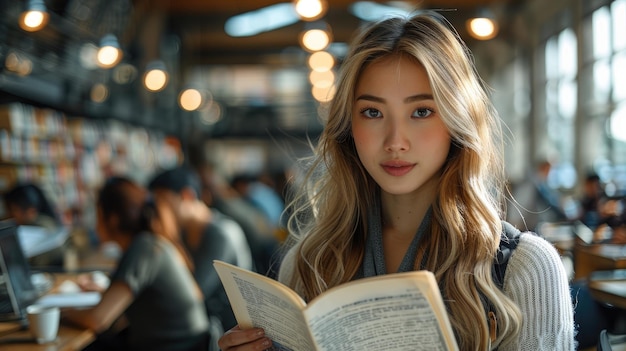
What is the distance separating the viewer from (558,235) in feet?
18.9

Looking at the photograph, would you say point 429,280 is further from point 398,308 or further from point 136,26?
point 136,26

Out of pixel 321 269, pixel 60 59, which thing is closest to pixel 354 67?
pixel 321 269

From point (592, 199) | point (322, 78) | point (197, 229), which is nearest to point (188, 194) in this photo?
point (197, 229)

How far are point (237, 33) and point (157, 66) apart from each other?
10454 millimetres

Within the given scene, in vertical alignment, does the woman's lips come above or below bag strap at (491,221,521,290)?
above

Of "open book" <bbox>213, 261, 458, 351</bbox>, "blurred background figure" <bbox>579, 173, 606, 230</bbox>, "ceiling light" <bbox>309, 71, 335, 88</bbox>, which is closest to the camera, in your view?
"open book" <bbox>213, 261, 458, 351</bbox>

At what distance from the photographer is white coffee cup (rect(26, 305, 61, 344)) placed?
2.32 m

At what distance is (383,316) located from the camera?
1.25m

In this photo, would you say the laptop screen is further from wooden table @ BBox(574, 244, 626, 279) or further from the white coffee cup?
wooden table @ BBox(574, 244, 626, 279)

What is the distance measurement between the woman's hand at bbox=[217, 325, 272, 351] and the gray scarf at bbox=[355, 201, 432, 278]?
279mm

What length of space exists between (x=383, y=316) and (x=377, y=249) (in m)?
0.40

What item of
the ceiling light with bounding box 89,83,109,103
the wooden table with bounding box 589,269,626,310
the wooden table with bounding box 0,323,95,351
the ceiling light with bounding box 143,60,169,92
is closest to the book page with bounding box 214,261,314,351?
the wooden table with bounding box 0,323,95,351

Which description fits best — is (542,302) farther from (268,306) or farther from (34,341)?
(34,341)

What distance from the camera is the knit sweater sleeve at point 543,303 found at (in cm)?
143
